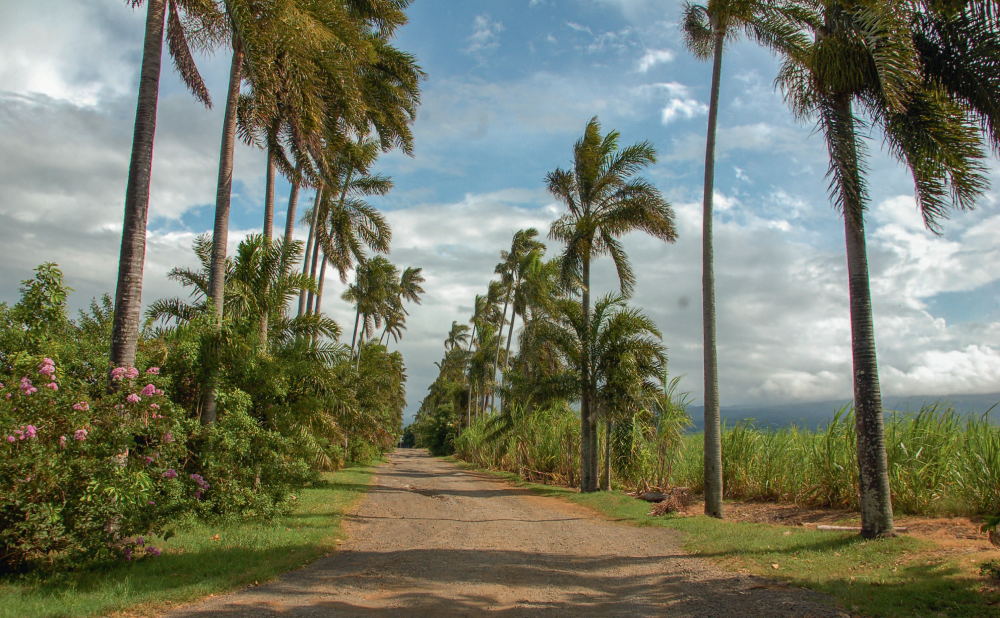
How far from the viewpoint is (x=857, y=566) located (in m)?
7.38

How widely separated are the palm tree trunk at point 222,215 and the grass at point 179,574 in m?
2.76

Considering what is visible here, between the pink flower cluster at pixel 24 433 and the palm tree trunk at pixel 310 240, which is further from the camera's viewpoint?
the palm tree trunk at pixel 310 240

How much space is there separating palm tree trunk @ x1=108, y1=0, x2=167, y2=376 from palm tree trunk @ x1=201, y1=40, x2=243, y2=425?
261 cm

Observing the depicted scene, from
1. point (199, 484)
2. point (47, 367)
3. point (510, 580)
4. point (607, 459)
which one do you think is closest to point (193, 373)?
point (199, 484)

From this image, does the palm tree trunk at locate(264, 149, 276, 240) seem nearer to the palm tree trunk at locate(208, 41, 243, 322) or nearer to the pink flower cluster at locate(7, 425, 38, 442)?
the palm tree trunk at locate(208, 41, 243, 322)

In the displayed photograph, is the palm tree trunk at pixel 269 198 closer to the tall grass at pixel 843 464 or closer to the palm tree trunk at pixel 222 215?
the palm tree trunk at pixel 222 215

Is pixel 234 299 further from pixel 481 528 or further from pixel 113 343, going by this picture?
pixel 481 528

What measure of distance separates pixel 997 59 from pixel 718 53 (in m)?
6.59

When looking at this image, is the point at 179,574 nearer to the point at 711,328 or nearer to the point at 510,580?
the point at 510,580

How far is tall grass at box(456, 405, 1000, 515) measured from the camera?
9.91 m

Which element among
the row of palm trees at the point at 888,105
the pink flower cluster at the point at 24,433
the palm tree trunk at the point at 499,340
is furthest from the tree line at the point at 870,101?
the palm tree trunk at the point at 499,340

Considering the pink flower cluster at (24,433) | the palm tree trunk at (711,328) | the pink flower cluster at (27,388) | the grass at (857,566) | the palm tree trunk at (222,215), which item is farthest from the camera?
the palm tree trunk at (711,328)

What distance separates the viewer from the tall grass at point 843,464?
32.5ft

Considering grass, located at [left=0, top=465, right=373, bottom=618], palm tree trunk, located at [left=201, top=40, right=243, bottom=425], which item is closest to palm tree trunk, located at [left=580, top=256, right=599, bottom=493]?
grass, located at [left=0, top=465, right=373, bottom=618]
